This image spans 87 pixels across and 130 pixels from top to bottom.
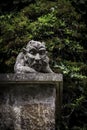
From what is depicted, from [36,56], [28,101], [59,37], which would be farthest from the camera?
[59,37]

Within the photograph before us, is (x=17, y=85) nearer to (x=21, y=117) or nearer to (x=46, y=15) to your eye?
(x=21, y=117)

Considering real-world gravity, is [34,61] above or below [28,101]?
above

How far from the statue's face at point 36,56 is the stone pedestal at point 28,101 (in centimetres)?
20

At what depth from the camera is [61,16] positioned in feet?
24.8

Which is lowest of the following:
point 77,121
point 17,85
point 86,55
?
point 77,121

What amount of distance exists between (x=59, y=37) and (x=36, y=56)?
256cm

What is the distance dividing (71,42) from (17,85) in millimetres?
2604

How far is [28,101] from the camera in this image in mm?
4719

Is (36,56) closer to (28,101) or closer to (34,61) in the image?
(34,61)

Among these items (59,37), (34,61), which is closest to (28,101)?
(34,61)

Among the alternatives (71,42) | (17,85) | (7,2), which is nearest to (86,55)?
(71,42)

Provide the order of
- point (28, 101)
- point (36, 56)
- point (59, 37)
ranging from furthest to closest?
point (59, 37)
point (36, 56)
point (28, 101)

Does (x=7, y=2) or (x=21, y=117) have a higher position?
(x=7, y=2)

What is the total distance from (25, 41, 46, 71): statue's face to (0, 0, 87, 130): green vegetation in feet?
4.39
